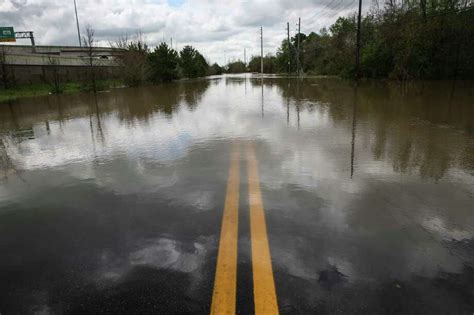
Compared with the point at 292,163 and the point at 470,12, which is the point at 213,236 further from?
the point at 470,12

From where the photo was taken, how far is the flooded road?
2785 millimetres

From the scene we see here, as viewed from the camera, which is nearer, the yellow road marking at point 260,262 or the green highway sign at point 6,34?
the yellow road marking at point 260,262

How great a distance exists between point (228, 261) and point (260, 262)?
0.29 meters

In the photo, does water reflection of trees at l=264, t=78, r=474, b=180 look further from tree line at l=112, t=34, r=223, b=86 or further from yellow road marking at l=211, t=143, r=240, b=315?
tree line at l=112, t=34, r=223, b=86

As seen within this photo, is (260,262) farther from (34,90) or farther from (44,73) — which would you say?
(44,73)

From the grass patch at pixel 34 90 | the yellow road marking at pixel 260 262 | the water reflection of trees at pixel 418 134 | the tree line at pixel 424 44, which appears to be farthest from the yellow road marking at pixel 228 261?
the tree line at pixel 424 44

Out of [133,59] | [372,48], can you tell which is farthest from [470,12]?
[133,59]

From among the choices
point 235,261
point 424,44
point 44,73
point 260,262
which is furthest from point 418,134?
point 44,73

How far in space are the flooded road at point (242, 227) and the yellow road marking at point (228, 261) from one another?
1cm

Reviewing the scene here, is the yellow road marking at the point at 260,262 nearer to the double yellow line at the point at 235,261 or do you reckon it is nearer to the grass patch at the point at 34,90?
the double yellow line at the point at 235,261

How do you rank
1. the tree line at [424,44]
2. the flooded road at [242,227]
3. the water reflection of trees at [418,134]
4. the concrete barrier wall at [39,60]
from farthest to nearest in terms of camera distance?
the concrete barrier wall at [39,60], the tree line at [424,44], the water reflection of trees at [418,134], the flooded road at [242,227]

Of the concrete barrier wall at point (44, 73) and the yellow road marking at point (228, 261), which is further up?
the concrete barrier wall at point (44, 73)

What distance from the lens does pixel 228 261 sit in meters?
3.25

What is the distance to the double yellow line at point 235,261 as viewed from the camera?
2.66 m
